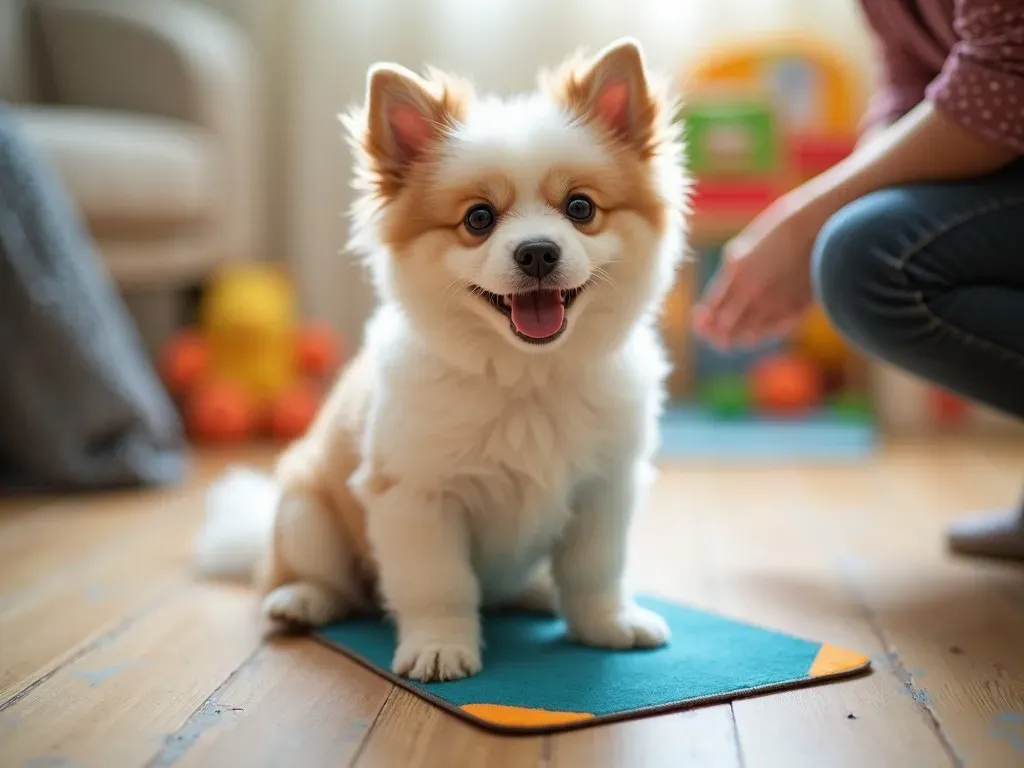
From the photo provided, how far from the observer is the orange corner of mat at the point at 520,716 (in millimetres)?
1095

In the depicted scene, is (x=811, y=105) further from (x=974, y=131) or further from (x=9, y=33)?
(x=9, y=33)

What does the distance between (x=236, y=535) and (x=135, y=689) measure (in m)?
0.55

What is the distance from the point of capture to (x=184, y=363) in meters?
3.28

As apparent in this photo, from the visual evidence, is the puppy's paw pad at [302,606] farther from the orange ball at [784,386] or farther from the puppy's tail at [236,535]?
the orange ball at [784,386]

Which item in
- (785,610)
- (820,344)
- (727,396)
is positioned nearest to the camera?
(785,610)

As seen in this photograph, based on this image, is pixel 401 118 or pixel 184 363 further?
pixel 184 363

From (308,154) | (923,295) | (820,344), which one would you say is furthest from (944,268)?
(308,154)

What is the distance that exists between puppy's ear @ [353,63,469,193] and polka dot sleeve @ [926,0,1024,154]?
0.67 m

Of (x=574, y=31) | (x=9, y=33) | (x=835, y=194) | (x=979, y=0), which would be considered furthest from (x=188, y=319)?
(x=979, y=0)

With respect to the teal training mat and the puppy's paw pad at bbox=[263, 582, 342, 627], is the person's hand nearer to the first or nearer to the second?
the teal training mat

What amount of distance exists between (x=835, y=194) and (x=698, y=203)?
1.59m

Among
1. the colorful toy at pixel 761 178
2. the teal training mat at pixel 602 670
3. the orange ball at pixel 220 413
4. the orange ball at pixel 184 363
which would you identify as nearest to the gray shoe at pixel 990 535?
the teal training mat at pixel 602 670

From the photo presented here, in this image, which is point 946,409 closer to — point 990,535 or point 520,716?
point 990,535

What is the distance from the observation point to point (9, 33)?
334 centimetres
